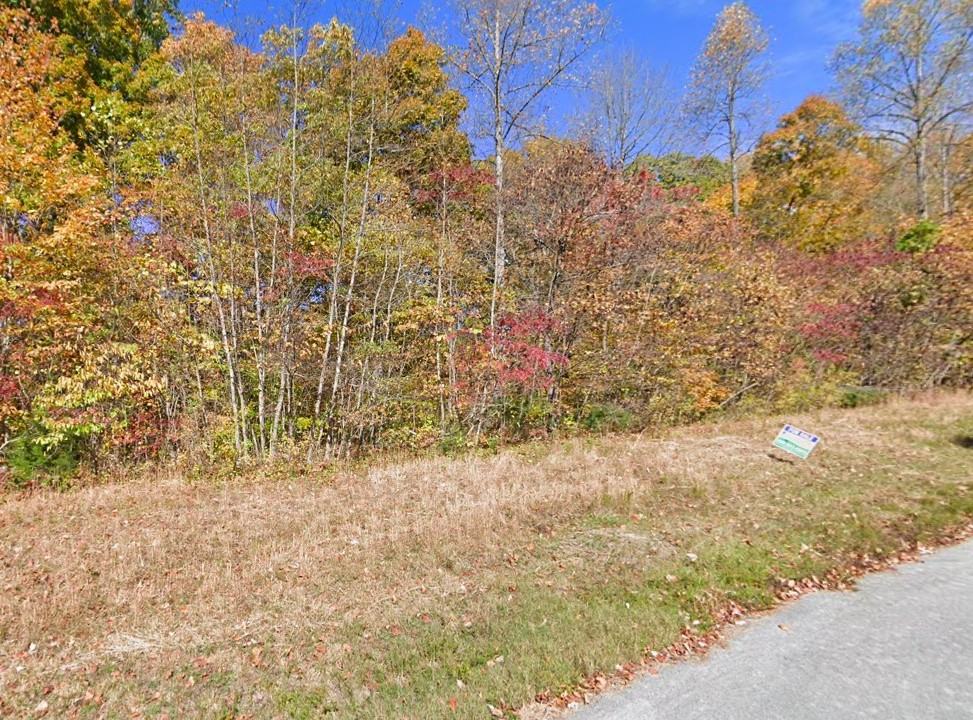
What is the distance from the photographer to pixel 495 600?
168 inches

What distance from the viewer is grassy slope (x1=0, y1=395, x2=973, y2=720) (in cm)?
335

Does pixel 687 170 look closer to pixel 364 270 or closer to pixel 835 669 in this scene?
pixel 364 270

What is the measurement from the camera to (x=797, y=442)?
739 centimetres

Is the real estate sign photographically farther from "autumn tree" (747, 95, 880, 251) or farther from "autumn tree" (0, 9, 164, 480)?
"autumn tree" (747, 95, 880, 251)

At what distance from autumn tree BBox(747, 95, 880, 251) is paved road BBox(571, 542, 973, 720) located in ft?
57.0

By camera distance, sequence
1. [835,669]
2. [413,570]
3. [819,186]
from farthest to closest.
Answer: [819,186]
[413,570]
[835,669]

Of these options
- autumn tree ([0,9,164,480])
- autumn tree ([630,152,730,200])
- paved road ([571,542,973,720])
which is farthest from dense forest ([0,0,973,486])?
paved road ([571,542,973,720])

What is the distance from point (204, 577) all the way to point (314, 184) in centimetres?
743

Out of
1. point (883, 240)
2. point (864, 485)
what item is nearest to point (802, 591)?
point (864, 485)

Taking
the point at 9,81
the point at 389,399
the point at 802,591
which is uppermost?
the point at 9,81

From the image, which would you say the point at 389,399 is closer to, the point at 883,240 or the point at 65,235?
the point at 65,235

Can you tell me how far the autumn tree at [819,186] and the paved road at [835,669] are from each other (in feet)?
57.0

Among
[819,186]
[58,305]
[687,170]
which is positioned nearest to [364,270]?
[58,305]

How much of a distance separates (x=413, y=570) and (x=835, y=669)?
11.4ft
